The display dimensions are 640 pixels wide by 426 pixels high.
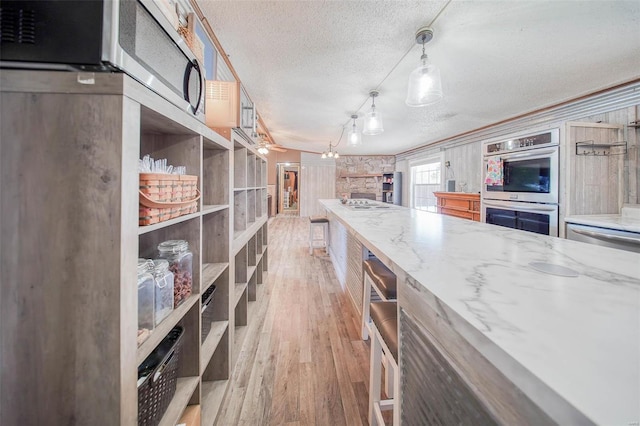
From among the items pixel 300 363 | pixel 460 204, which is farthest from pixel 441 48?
pixel 460 204

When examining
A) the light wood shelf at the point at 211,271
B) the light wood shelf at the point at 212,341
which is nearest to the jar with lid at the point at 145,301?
the light wood shelf at the point at 211,271

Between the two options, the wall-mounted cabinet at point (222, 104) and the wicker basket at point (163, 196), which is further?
the wall-mounted cabinet at point (222, 104)

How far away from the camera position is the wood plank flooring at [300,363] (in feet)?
4.46

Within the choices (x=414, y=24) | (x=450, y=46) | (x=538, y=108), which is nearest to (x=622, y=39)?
(x=450, y=46)

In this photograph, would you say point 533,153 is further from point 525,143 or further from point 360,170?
point 360,170

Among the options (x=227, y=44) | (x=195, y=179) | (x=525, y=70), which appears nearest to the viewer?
(x=195, y=179)

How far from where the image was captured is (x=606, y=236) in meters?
2.00

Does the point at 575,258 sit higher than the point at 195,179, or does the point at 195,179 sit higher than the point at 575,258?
the point at 195,179

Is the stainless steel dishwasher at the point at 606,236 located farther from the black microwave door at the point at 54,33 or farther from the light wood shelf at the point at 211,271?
the black microwave door at the point at 54,33

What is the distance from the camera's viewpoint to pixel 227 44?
224 cm

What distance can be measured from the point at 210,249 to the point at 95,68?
1.08 metres

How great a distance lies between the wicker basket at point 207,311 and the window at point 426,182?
20.2 ft

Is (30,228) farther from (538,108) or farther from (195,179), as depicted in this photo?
(538,108)

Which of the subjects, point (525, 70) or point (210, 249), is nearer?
point (210, 249)
